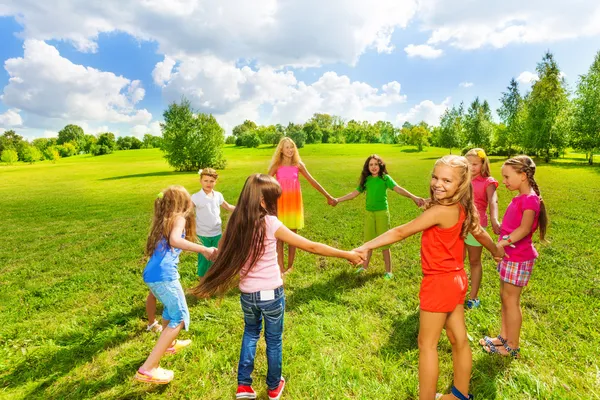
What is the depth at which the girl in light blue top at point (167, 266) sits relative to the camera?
10.8 ft

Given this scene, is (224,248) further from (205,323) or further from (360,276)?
(360,276)

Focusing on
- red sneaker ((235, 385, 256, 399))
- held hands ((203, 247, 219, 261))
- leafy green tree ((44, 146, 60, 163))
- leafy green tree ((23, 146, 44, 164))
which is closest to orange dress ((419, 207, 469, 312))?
red sneaker ((235, 385, 256, 399))

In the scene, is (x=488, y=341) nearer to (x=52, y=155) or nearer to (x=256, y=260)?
(x=256, y=260)

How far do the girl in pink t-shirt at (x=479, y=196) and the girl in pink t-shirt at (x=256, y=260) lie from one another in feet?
8.89

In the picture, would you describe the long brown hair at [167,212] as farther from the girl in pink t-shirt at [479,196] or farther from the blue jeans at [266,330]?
the girl in pink t-shirt at [479,196]

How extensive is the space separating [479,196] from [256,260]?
384cm

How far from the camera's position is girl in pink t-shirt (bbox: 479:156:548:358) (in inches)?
134

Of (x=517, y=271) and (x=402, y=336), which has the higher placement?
(x=517, y=271)

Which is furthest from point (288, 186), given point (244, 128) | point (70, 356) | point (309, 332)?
point (244, 128)

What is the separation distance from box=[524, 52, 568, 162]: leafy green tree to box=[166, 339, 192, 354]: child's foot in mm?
51112

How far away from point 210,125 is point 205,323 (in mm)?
41633

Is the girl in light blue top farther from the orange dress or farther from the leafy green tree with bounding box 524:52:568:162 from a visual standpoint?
the leafy green tree with bounding box 524:52:568:162

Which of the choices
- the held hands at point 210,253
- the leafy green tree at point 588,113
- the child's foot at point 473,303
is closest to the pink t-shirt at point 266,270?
the held hands at point 210,253

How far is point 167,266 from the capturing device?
347 cm
